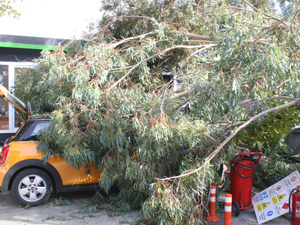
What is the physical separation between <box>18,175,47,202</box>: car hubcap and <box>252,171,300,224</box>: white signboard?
165 inches

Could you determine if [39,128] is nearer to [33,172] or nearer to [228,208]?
[33,172]

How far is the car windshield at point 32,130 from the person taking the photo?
6062 mm

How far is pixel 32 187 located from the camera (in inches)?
232

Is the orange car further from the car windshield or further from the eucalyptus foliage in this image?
the eucalyptus foliage

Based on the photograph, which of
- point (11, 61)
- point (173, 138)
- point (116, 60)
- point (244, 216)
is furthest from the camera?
point (11, 61)

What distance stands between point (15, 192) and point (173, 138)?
3.33 metres

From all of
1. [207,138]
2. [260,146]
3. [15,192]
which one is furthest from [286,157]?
[15,192]

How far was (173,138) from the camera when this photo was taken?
5.09 m

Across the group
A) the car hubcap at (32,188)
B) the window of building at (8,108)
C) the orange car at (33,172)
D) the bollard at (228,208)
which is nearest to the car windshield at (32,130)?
the orange car at (33,172)

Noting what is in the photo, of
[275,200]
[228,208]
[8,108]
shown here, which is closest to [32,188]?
[228,208]

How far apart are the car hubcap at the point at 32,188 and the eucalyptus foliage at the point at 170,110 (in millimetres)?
594

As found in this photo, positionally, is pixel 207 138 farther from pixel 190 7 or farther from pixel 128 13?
pixel 128 13

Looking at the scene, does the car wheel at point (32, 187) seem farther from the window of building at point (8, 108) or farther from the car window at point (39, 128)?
the window of building at point (8, 108)

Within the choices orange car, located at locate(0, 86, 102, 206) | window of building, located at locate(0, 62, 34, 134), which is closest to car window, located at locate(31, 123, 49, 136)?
orange car, located at locate(0, 86, 102, 206)
